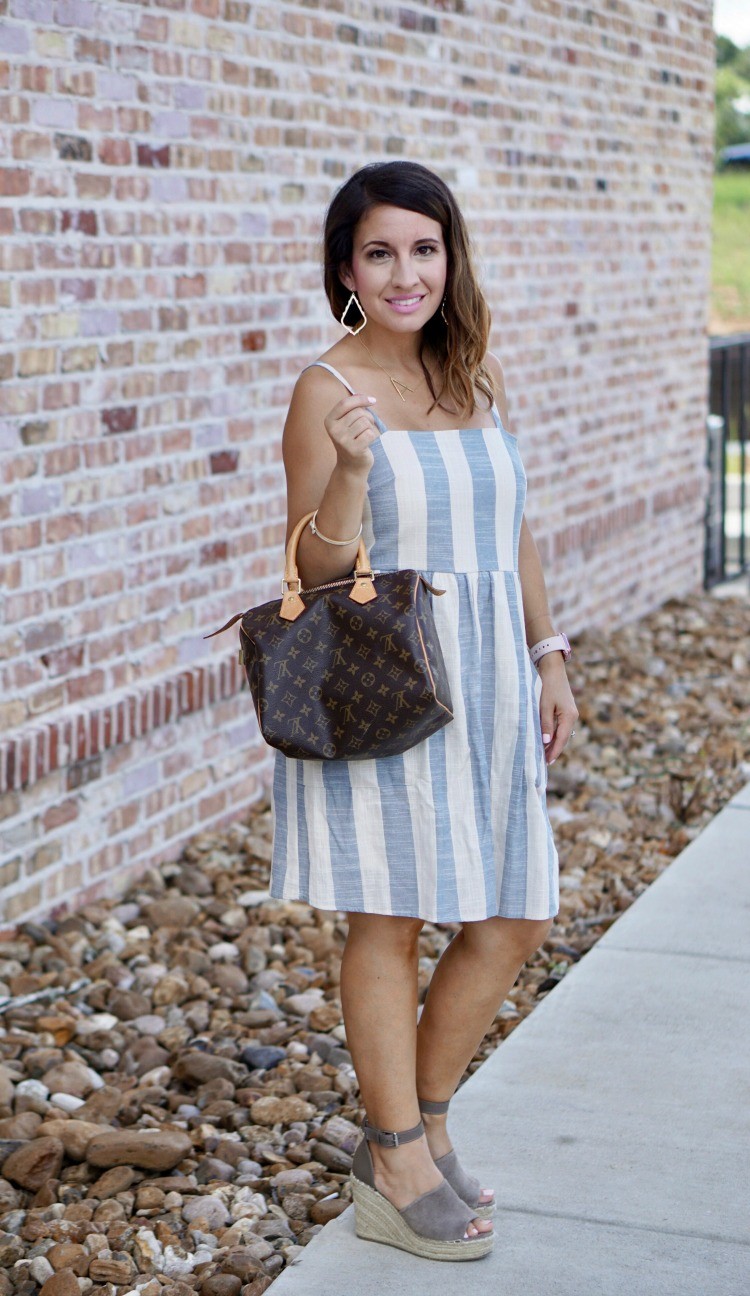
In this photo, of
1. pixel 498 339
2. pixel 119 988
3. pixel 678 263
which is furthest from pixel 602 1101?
pixel 678 263

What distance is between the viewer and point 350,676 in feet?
8.11

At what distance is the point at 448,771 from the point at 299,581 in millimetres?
365

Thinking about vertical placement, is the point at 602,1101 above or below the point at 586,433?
below

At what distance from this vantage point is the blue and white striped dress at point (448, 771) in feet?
8.45

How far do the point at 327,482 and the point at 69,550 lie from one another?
1.87 m

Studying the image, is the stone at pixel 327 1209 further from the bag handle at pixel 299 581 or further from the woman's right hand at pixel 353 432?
the woman's right hand at pixel 353 432

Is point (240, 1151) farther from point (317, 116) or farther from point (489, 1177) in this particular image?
point (317, 116)

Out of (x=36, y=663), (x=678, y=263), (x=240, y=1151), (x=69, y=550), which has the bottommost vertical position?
(x=240, y=1151)

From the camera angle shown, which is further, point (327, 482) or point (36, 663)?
point (36, 663)

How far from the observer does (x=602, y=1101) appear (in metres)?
3.30

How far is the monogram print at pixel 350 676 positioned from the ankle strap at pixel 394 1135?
0.63 meters

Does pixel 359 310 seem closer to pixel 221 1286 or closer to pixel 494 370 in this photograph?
pixel 494 370

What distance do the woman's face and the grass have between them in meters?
25.5

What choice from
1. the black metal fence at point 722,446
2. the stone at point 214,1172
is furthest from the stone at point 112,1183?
the black metal fence at point 722,446
